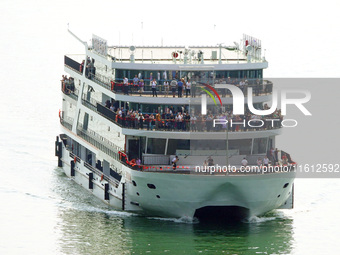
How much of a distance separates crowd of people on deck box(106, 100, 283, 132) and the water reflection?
5432mm

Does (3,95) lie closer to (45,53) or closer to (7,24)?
(45,53)

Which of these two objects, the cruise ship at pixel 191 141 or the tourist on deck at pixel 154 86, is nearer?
the cruise ship at pixel 191 141

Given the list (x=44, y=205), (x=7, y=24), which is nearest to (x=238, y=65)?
(x=44, y=205)

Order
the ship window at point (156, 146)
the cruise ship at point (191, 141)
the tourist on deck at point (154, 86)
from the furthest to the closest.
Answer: the tourist on deck at point (154, 86)
the ship window at point (156, 146)
the cruise ship at point (191, 141)

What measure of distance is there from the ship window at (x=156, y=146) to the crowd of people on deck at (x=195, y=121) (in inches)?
36.1

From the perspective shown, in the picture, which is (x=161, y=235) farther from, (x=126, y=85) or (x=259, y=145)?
(x=126, y=85)

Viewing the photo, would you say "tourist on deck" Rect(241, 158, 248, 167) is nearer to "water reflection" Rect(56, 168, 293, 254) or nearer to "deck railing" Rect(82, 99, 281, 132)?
"deck railing" Rect(82, 99, 281, 132)

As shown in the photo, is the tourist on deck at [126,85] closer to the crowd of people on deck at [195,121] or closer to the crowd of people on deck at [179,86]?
the crowd of people on deck at [179,86]

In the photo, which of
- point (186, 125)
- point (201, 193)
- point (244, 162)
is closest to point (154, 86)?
point (186, 125)

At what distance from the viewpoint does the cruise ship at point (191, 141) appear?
259 feet

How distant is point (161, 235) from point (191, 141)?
6676mm

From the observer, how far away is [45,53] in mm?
157500

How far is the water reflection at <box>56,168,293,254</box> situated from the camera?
75.2 m

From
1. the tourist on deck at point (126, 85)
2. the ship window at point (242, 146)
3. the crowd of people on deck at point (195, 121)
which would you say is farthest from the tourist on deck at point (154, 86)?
the ship window at point (242, 146)
